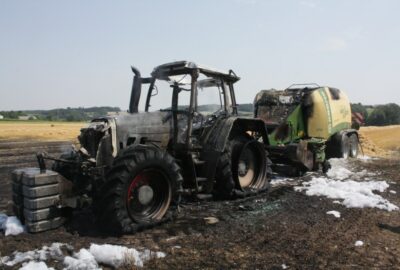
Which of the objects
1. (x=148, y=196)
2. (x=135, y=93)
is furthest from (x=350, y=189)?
(x=135, y=93)

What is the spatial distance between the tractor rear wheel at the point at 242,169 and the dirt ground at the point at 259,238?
40 cm

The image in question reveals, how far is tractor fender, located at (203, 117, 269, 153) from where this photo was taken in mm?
7543

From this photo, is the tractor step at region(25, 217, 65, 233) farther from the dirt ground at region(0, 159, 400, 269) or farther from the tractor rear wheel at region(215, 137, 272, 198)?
the tractor rear wheel at region(215, 137, 272, 198)

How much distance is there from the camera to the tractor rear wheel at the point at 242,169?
776 cm

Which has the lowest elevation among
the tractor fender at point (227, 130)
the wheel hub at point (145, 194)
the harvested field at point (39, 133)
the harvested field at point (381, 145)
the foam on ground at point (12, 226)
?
the harvested field at point (381, 145)

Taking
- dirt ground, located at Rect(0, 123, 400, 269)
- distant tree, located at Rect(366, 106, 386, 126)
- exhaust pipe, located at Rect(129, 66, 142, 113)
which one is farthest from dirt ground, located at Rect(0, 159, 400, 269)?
distant tree, located at Rect(366, 106, 386, 126)

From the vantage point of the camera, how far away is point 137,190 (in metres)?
6.04

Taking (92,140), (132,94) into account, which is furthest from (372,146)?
(92,140)

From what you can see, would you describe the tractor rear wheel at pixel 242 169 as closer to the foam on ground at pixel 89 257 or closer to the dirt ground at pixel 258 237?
the dirt ground at pixel 258 237

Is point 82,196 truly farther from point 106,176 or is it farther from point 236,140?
point 236,140

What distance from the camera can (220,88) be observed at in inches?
322

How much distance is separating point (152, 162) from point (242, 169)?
299 cm

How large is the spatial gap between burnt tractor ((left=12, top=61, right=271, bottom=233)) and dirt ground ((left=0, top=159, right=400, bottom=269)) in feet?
1.06

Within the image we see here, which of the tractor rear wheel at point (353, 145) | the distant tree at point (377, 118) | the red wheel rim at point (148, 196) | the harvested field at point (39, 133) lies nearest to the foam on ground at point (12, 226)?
the red wheel rim at point (148, 196)
